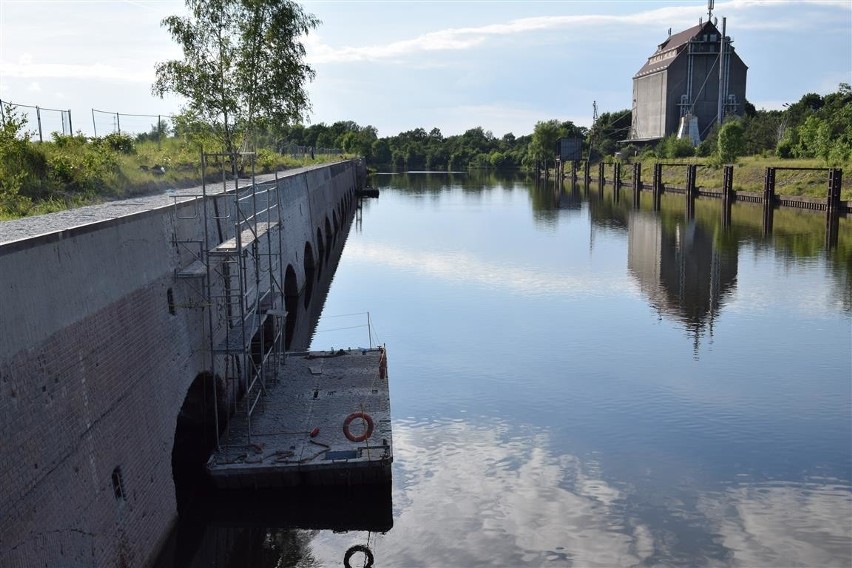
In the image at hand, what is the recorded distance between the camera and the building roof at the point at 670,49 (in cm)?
8675

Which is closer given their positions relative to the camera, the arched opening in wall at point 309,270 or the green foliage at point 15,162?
the green foliage at point 15,162

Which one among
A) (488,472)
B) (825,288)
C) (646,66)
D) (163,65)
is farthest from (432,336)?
(646,66)

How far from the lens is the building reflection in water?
23641mm

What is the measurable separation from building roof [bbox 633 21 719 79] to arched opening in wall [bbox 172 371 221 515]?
82.2 metres

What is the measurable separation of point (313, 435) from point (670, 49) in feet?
285

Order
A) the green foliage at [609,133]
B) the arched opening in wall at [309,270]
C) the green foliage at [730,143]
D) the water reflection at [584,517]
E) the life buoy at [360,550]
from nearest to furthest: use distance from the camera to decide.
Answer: the life buoy at [360,550], the water reflection at [584,517], the arched opening in wall at [309,270], the green foliage at [730,143], the green foliage at [609,133]

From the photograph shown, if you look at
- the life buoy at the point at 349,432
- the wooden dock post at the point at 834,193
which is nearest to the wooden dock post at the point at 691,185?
the wooden dock post at the point at 834,193

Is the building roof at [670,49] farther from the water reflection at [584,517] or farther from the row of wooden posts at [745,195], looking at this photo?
the water reflection at [584,517]

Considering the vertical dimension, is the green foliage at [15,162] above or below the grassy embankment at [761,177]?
above

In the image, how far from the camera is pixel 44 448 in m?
6.86

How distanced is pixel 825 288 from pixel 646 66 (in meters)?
77.5

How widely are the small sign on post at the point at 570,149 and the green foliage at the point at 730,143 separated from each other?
46808 mm

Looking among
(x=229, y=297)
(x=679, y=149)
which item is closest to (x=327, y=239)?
(x=229, y=297)

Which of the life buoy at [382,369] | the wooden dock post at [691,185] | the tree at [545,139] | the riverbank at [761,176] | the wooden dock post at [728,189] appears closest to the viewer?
the life buoy at [382,369]
